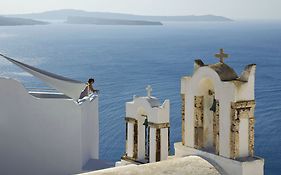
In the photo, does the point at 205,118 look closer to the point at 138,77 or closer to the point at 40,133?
the point at 40,133

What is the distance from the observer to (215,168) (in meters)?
9.51

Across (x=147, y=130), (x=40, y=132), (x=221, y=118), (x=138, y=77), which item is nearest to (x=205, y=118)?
(x=221, y=118)

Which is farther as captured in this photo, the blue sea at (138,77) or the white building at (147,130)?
the blue sea at (138,77)

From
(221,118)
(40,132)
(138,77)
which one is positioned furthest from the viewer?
(138,77)

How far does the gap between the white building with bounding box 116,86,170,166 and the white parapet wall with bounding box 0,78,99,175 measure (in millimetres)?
1513

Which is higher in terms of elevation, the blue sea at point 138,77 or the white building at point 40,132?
the white building at point 40,132

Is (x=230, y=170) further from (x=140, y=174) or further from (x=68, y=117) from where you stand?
(x=68, y=117)

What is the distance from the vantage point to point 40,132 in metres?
12.9

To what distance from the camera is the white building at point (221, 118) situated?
9.43 metres

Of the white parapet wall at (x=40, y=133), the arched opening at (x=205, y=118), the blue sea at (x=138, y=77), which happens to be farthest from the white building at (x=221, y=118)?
the blue sea at (x=138, y=77)

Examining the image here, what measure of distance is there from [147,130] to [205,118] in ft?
5.43

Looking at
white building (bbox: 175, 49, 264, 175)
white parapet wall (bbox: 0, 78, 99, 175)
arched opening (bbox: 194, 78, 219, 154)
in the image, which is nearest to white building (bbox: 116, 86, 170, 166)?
white building (bbox: 175, 49, 264, 175)

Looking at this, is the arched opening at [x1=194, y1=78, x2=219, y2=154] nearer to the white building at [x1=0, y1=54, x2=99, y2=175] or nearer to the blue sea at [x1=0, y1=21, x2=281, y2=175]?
the white building at [x1=0, y1=54, x2=99, y2=175]

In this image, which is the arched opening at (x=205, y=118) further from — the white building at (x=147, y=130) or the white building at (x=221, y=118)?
the white building at (x=147, y=130)
